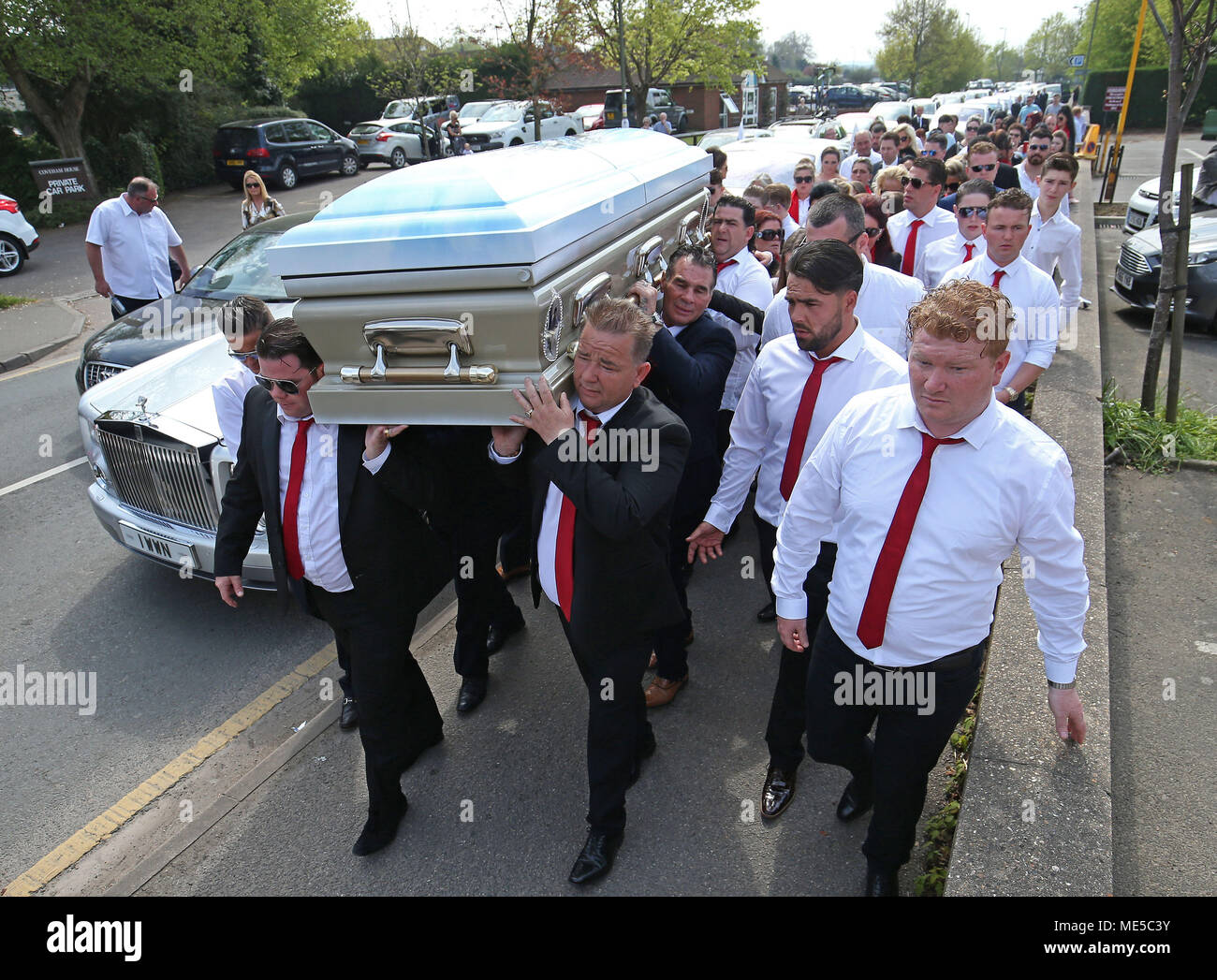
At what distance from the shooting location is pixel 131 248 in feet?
25.9

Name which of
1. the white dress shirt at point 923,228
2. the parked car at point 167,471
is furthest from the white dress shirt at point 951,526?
the white dress shirt at point 923,228

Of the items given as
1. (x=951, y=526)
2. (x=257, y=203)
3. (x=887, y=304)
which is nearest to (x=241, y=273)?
A: (x=257, y=203)

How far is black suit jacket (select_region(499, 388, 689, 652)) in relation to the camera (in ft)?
8.25

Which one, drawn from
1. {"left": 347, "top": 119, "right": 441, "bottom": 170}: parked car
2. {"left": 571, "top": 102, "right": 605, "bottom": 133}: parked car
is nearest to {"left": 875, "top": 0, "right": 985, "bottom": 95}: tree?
{"left": 571, "top": 102, "right": 605, "bottom": 133}: parked car

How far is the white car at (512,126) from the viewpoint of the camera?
25.6 meters

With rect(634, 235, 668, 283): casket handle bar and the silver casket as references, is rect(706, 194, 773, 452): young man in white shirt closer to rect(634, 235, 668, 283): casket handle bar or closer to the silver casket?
rect(634, 235, 668, 283): casket handle bar

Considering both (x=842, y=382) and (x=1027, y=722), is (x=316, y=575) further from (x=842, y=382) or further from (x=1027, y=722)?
Answer: (x=1027, y=722)

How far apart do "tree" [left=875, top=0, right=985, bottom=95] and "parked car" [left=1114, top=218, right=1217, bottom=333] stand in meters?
42.8

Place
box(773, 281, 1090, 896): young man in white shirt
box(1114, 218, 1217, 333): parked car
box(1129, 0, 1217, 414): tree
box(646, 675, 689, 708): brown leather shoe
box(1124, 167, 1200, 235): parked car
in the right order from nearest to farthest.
A: 1. box(773, 281, 1090, 896): young man in white shirt
2. box(646, 675, 689, 708): brown leather shoe
3. box(1129, 0, 1217, 414): tree
4. box(1114, 218, 1217, 333): parked car
5. box(1124, 167, 1200, 235): parked car

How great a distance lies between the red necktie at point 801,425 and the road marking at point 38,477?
546 cm

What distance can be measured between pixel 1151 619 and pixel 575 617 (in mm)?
3095
